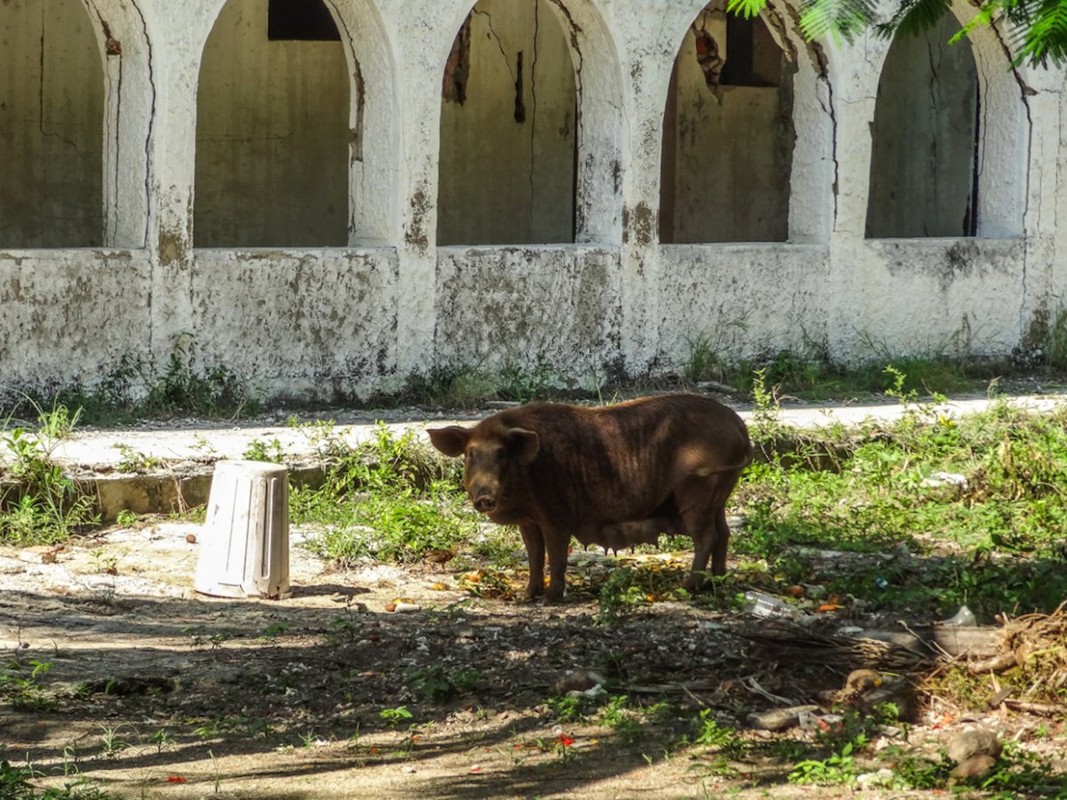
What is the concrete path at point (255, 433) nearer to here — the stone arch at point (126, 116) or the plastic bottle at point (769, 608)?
the stone arch at point (126, 116)

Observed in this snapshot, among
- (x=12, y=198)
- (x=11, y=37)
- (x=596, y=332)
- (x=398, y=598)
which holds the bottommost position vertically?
(x=398, y=598)

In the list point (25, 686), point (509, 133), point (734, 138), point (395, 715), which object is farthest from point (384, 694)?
point (734, 138)

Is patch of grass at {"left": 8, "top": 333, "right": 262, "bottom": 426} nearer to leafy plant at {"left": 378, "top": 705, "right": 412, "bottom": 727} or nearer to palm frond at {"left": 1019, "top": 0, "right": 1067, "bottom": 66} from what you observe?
leafy plant at {"left": 378, "top": 705, "right": 412, "bottom": 727}

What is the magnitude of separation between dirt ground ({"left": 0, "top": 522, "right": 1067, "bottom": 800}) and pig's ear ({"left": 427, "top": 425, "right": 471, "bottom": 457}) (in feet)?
2.18

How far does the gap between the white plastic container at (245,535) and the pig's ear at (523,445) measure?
117 centimetres

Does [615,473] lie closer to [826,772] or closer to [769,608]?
[769,608]

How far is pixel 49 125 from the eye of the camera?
14406 millimetres

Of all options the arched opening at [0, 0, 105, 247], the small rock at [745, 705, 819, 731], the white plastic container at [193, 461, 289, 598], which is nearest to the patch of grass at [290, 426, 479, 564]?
the white plastic container at [193, 461, 289, 598]

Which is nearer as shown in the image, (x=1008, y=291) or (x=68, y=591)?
(x=68, y=591)

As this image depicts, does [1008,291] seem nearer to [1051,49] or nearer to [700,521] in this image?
[700,521]

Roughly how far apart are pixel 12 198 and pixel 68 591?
24.3ft

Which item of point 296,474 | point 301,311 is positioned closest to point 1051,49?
point 296,474

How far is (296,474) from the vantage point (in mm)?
9352

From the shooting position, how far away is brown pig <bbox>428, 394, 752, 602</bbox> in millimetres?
7414
